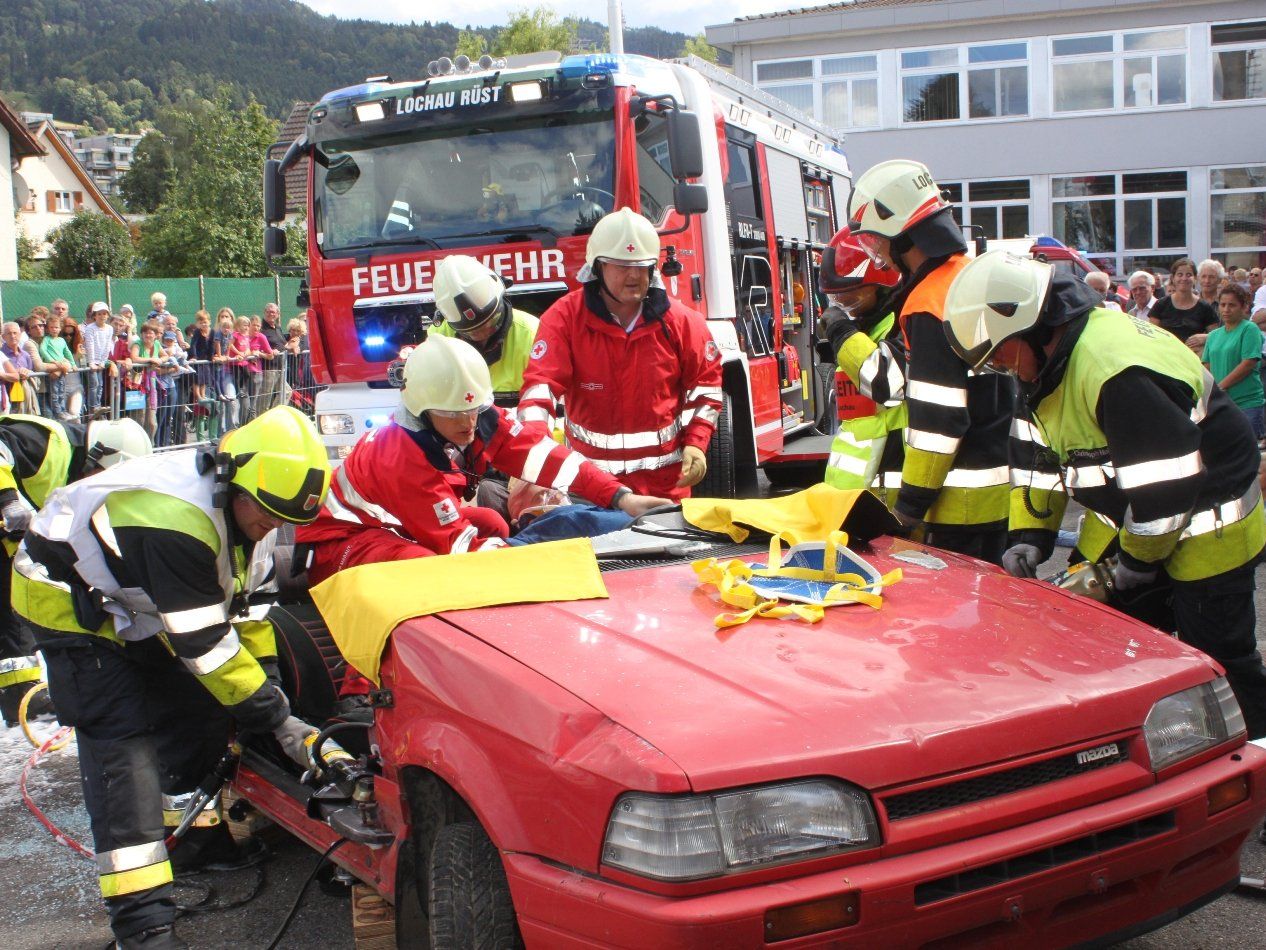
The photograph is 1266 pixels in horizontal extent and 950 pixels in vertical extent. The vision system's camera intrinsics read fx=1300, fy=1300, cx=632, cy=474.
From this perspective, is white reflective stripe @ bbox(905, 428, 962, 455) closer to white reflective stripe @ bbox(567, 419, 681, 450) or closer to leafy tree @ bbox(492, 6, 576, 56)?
white reflective stripe @ bbox(567, 419, 681, 450)

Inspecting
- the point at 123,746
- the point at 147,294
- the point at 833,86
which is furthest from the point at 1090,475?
the point at 833,86

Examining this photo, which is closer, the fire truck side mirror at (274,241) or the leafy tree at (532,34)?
the fire truck side mirror at (274,241)

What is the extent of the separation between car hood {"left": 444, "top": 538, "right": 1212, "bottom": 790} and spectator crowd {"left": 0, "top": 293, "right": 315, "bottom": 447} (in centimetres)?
1053

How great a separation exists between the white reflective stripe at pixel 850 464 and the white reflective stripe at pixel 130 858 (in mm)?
2592

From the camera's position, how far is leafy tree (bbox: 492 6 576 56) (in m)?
50.1

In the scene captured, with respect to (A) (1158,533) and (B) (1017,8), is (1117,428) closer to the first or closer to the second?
(A) (1158,533)

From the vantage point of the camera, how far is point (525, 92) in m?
7.82

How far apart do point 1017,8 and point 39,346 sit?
21741mm

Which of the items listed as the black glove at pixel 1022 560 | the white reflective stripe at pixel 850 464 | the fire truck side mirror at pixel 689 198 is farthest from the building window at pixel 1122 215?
the black glove at pixel 1022 560

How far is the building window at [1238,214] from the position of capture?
27.9 m

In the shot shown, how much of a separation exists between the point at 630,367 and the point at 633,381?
0.06 meters

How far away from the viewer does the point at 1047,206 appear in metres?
28.4

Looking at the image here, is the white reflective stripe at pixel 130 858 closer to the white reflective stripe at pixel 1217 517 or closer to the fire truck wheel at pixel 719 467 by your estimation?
the white reflective stripe at pixel 1217 517

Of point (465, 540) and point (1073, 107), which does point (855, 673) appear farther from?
point (1073, 107)
